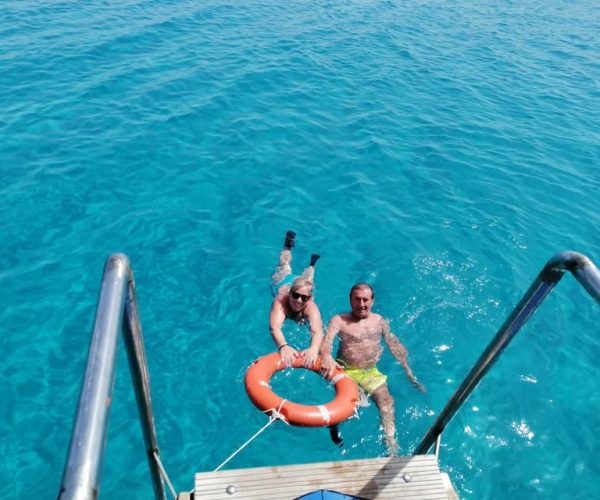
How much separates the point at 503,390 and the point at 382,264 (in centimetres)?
237

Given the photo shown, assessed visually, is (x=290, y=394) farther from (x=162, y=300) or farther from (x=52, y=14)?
(x=52, y=14)

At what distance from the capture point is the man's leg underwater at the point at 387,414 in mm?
4930

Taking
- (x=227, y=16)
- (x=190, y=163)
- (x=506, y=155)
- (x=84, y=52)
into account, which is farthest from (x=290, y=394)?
(x=227, y=16)

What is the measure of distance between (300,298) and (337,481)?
2329mm

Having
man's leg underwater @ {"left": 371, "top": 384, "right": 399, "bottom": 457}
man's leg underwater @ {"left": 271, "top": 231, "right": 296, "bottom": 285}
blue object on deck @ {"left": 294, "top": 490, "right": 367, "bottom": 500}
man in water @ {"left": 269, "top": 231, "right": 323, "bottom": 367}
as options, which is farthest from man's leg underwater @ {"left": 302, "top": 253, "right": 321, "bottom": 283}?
blue object on deck @ {"left": 294, "top": 490, "right": 367, "bottom": 500}

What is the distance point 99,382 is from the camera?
1391 millimetres

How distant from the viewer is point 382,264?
7184 millimetres

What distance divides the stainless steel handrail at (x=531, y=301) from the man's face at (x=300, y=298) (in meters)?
2.20

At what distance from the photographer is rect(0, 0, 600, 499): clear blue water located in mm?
5117

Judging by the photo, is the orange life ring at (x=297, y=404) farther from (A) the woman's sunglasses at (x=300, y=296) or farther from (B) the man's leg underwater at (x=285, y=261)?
(B) the man's leg underwater at (x=285, y=261)

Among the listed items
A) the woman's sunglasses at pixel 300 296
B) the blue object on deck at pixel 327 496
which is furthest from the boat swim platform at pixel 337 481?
the woman's sunglasses at pixel 300 296

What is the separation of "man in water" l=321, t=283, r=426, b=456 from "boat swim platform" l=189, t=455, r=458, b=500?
1753 mm

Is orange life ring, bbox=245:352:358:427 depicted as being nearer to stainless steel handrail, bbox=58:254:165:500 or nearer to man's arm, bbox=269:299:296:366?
man's arm, bbox=269:299:296:366

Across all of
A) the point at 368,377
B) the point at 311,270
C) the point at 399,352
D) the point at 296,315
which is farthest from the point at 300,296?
the point at 311,270
